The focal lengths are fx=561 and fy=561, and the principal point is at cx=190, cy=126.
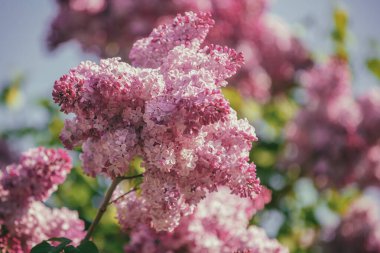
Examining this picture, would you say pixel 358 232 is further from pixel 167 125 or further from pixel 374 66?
pixel 167 125

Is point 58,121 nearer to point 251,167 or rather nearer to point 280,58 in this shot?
Answer: point 280,58

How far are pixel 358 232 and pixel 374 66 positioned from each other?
136 cm

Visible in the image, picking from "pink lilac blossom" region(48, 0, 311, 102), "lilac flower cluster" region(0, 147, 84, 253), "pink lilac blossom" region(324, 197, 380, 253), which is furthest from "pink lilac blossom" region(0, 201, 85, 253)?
"pink lilac blossom" region(324, 197, 380, 253)

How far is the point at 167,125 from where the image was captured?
1398mm

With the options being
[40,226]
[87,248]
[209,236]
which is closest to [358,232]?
[209,236]

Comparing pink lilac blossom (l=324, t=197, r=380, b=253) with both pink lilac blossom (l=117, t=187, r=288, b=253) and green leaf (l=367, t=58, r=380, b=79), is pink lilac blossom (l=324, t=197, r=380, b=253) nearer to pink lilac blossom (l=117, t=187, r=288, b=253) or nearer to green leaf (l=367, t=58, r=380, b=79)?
green leaf (l=367, t=58, r=380, b=79)

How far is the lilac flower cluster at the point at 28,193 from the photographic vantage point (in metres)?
1.83

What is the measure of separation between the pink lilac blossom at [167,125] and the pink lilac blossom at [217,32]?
2649 millimetres

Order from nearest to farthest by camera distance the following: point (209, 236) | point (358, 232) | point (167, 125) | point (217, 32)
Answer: point (167, 125), point (209, 236), point (217, 32), point (358, 232)

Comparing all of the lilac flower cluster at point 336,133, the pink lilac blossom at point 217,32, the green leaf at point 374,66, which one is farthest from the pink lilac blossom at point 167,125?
the green leaf at point 374,66

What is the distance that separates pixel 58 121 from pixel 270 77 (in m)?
1.94

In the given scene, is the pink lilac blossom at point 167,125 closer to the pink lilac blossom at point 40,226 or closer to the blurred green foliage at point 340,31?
the pink lilac blossom at point 40,226

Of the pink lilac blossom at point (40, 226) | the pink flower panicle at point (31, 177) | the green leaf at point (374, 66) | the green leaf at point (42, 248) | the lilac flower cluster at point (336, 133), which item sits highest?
the green leaf at point (374, 66)

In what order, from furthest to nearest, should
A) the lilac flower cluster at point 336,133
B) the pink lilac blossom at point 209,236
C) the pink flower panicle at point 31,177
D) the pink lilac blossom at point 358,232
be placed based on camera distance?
1. the pink lilac blossom at point 358,232
2. the lilac flower cluster at point 336,133
3. the pink lilac blossom at point 209,236
4. the pink flower panicle at point 31,177
